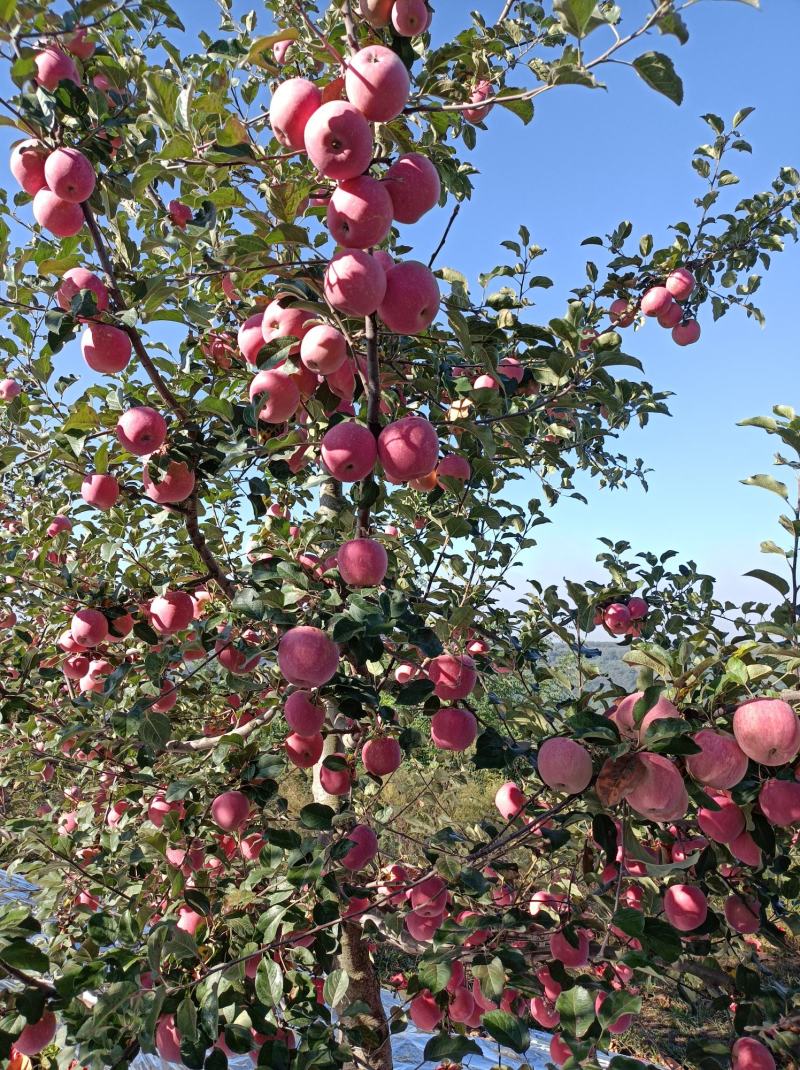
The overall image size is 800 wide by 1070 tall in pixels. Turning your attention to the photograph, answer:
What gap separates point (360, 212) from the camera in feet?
3.85

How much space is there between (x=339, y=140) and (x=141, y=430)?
920 mm

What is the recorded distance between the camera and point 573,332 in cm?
167

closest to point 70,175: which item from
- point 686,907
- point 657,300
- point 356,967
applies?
point 686,907

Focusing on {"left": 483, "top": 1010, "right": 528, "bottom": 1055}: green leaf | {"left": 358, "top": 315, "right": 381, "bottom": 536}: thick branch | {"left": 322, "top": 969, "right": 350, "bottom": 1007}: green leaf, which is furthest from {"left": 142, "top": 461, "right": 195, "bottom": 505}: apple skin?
{"left": 483, "top": 1010, "right": 528, "bottom": 1055}: green leaf

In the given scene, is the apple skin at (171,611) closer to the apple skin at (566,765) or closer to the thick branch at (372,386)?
the thick branch at (372,386)

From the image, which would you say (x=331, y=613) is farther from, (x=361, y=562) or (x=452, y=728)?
(x=452, y=728)

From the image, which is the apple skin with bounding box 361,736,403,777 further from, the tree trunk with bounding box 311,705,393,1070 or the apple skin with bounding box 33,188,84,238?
the apple skin with bounding box 33,188,84,238

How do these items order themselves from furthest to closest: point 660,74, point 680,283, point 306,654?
1. point 680,283
2. point 306,654
3. point 660,74

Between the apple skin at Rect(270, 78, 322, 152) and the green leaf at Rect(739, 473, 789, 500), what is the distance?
1308mm

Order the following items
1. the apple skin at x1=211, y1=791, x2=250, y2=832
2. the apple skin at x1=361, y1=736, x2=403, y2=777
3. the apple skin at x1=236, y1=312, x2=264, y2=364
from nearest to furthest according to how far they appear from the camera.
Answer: the apple skin at x1=236, y1=312, x2=264, y2=364 < the apple skin at x1=211, y1=791, x2=250, y2=832 < the apple skin at x1=361, y1=736, x2=403, y2=777

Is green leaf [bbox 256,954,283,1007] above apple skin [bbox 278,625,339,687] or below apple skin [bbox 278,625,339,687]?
below

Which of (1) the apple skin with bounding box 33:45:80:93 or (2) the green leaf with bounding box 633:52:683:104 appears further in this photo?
(1) the apple skin with bounding box 33:45:80:93

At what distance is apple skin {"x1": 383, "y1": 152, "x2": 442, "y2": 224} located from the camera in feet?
4.11

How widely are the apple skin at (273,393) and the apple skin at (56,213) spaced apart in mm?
578
